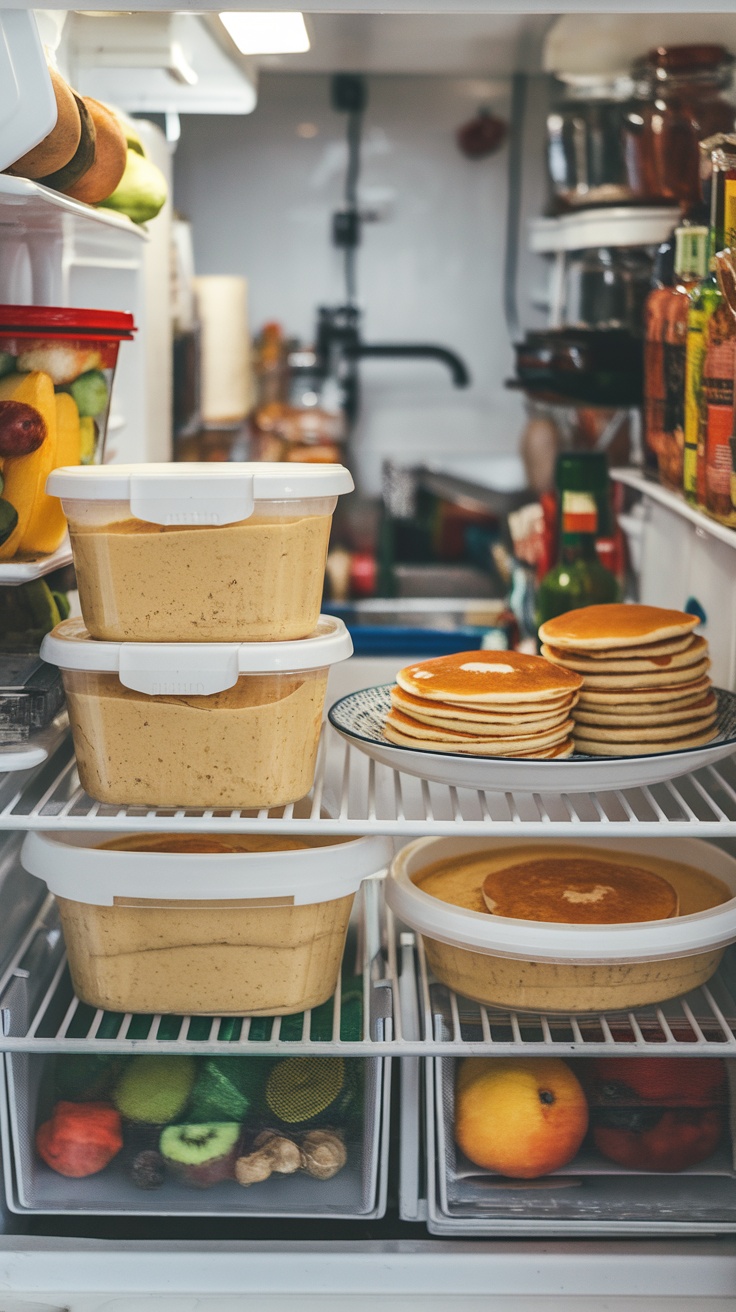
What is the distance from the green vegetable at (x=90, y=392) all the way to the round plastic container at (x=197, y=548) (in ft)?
0.48

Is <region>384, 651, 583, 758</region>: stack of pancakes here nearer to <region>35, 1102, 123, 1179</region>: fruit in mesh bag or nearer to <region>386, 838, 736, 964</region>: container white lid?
<region>386, 838, 736, 964</region>: container white lid

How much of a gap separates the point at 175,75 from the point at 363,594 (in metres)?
1.17

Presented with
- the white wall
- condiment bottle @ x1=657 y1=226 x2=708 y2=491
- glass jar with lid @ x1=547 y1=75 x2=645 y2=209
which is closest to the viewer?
condiment bottle @ x1=657 y1=226 x2=708 y2=491

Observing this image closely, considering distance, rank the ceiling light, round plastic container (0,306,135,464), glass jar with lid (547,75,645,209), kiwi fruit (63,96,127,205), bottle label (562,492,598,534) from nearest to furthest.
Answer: round plastic container (0,306,135,464)
kiwi fruit (63,96,127,205)
the ceiling light
bottle label (562,492,598,534)
glass jar with lid (547,75,645,209)

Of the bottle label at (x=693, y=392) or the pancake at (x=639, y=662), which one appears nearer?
the pancake at (x=639, y=662)

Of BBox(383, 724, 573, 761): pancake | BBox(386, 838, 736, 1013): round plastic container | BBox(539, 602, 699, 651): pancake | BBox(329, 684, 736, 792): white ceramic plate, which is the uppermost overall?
BBox(539, 602, 699, 651): pancake

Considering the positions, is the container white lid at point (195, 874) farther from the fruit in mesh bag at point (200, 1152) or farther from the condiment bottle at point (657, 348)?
the condiment bottle at point (657, 348)

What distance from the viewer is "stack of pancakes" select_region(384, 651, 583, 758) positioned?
1.07 metres

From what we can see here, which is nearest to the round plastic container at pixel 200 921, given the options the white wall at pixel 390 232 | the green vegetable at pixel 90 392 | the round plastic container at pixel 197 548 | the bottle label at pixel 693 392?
the round plastic container at pixel 197 548

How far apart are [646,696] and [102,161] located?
0.76 meters

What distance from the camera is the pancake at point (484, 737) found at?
3.52 feet

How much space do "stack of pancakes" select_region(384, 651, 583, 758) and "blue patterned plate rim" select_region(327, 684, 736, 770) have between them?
0.01m

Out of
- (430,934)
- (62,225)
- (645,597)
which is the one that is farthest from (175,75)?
(430,934)

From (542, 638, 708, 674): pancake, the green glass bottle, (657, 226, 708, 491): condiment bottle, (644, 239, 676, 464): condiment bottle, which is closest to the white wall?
the green glass bottle
